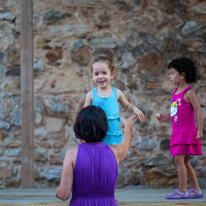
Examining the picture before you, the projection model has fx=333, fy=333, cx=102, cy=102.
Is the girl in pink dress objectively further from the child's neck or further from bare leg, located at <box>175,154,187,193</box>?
the child's neck

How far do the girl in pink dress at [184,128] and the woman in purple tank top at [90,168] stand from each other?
1.16 metres

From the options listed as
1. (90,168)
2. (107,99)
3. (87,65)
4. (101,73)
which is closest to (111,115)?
(107,99)

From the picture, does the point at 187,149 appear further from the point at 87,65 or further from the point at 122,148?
the point at 87,65

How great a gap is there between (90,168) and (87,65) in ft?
9.47

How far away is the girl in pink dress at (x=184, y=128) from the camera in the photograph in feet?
9.41

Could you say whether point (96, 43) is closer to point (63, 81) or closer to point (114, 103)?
point (63, 81)

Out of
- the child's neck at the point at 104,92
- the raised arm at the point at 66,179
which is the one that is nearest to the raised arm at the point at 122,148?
the raised arm at the point at 66,179

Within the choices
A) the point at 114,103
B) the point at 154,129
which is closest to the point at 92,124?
the point at 114,103

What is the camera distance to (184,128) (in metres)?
2.92

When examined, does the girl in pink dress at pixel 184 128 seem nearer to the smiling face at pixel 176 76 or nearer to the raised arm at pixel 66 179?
the smiling face at pixel 176 76

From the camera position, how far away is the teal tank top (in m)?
2.63

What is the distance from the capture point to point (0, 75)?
15.1 feet

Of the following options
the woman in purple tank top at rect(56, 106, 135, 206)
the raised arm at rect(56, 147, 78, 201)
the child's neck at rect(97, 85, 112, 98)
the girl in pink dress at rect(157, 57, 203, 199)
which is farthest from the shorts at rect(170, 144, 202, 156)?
the raised arm at rect(56, 147, 78, 201)

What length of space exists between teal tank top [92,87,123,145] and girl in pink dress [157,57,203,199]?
592mm
